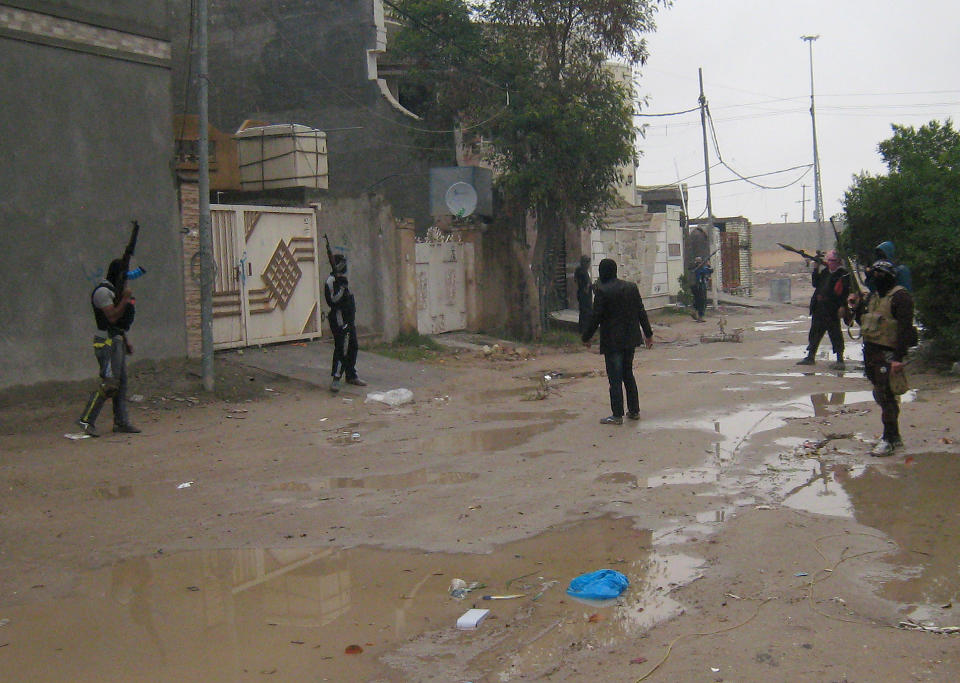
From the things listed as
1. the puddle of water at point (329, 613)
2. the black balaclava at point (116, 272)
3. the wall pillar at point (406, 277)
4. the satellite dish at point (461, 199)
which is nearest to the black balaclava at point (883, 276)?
the puddle of water at point (329, 613)

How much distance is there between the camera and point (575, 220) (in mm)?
21547

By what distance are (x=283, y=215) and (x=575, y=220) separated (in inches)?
320

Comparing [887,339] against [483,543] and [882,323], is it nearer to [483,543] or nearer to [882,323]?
[882,323]

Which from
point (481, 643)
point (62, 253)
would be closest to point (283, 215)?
point (62, 253)

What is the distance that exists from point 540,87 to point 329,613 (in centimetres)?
1734

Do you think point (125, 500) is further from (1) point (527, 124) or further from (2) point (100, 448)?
(1) point (527, 124)

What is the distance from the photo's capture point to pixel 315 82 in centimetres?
2425

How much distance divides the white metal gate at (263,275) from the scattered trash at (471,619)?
10322 millimetres

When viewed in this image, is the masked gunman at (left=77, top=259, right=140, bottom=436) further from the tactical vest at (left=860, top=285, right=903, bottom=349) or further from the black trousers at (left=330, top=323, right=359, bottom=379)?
the tactical vest at (left=860, top=285, right=903, bottom=349)

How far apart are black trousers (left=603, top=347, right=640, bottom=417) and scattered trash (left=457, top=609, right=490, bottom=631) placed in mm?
5569

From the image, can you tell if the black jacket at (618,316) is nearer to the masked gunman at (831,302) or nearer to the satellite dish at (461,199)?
the masked gunman at (831,302)

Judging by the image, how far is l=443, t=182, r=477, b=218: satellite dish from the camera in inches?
819

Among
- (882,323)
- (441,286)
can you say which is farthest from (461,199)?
(882,323)

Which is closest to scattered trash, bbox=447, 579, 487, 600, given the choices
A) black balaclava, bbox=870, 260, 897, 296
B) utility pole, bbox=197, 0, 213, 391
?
black balaclava, bbox=870, 260, 897, 296
